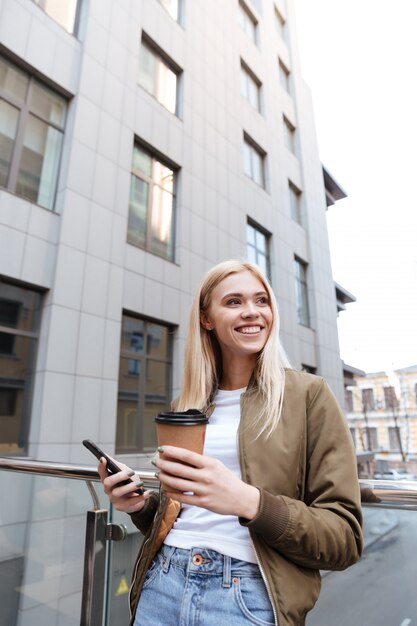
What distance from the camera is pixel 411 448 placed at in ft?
141

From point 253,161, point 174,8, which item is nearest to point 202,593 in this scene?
point 174,8

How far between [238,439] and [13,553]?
283cm

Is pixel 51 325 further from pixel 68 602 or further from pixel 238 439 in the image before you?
pixel 238 439

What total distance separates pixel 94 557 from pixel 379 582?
1.57 m

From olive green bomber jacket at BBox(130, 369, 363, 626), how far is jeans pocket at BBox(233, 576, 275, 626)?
0.04m

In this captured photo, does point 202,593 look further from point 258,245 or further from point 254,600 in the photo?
point 258,245

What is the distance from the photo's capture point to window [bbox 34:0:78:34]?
783 cm

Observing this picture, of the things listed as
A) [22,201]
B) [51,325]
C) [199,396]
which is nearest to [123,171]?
[22,201]

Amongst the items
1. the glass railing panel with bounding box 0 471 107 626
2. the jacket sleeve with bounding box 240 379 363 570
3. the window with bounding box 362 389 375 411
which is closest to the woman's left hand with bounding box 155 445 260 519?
the jacket sleeve with bounding box 240 379 363 570

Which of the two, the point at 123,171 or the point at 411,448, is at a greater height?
the point at 123,171

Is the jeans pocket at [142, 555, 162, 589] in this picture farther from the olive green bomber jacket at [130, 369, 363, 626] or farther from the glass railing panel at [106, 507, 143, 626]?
the glass railing panel at [106, 507, 143, 626]

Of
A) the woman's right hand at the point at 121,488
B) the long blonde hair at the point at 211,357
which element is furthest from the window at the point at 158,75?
the woman's right hand at the point at 121,488

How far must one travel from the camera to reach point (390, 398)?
1742 inches

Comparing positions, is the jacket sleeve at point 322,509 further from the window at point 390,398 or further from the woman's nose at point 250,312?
the window at point 390,398
